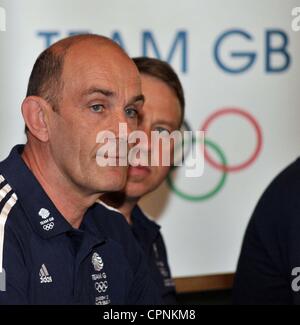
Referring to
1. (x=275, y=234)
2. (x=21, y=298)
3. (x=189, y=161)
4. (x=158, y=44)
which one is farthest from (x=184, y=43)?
(x=21, y=298)

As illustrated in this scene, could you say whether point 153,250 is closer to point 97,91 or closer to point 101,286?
point 101,286

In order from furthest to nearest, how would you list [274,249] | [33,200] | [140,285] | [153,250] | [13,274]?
[153,250] < [274,249] < [140,285] < [33,200] < [13,274]

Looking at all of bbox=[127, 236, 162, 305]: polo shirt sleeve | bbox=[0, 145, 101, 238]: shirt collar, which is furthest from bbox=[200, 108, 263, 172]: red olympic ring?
bbox=[0, 145, 101, 238]: shirt collar

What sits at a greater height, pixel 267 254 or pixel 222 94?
pixel 222 94

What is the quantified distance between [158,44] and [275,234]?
28.4 inches

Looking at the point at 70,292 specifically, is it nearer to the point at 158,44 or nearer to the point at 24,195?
the point at 24,195

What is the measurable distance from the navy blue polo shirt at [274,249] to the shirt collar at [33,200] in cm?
54

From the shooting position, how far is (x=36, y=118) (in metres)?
1.18

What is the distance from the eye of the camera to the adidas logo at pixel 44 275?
3.58 feet

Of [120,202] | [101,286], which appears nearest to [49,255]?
[101,286]

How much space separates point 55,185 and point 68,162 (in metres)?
0.05

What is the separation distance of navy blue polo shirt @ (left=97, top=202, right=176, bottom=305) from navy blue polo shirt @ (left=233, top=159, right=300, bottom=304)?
0.54 ft

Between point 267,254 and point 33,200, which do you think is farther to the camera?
point 267,254
